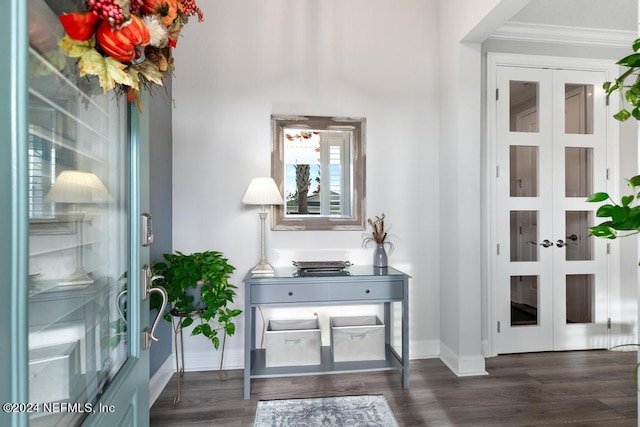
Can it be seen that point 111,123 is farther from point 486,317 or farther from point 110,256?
point 486,317

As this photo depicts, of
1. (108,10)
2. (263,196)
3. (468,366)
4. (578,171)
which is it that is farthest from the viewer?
(578,171)

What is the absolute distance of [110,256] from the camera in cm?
99

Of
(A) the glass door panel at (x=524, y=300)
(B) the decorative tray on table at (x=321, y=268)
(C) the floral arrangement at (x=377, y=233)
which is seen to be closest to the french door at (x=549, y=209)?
(A) the glass door panel at (x=524, y=300)

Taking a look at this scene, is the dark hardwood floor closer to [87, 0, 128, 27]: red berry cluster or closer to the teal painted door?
the teal painted door

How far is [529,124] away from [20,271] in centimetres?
345

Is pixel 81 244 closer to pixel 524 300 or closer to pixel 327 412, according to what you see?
pixel 327 412

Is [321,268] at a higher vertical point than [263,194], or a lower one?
lower

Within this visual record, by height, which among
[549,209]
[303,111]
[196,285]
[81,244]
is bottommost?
[196,285]

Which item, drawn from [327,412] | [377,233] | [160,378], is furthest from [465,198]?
[160,378]

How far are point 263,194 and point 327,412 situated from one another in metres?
1.49

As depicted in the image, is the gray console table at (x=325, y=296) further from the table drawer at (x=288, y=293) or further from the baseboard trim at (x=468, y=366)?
the baseboard trim at (x=468, y=366)

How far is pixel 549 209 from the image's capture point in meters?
2.85

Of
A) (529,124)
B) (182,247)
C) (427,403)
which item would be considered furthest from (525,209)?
(182,247)

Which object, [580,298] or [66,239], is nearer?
[66,239]
